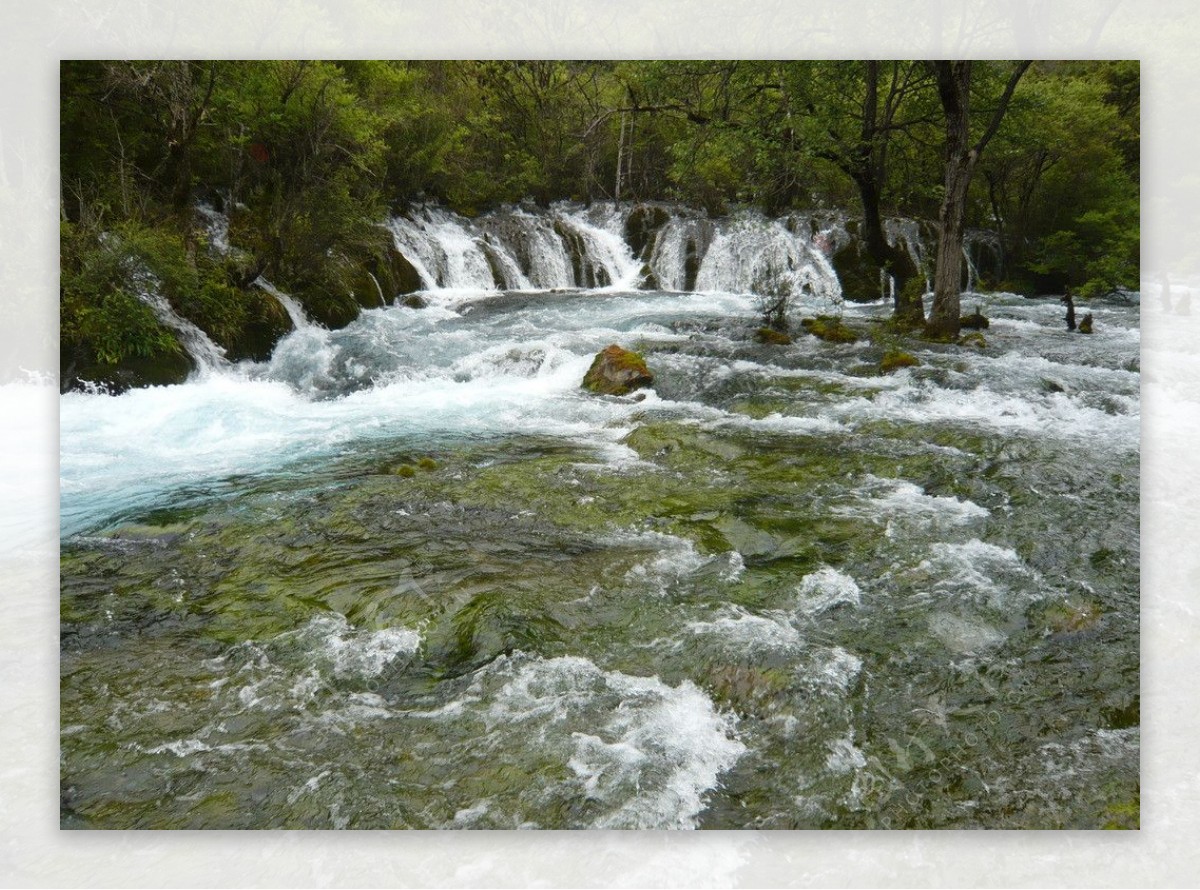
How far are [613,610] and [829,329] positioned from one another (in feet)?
18.8

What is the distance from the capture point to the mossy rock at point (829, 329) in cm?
795

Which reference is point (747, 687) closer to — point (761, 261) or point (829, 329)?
point (829, 329)

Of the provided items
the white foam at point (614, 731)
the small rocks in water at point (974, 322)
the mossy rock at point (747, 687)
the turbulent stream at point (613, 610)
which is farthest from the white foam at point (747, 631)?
the small rocks in water at point (974, 322)

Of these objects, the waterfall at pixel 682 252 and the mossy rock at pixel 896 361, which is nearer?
the mossy rock at pixel 896 361

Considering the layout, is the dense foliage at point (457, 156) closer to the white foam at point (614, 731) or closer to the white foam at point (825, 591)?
the white foam at point (825, 591)

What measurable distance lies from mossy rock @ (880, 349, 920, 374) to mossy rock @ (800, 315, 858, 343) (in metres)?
0.86

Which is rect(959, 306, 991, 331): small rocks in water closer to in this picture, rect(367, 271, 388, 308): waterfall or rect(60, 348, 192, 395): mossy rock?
rect(367, 271, 388, 308): waterfall

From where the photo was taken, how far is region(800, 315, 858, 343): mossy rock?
26.1ft

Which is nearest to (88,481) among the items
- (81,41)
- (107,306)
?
(107,306)

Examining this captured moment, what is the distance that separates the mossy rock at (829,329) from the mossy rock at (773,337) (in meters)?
0.31

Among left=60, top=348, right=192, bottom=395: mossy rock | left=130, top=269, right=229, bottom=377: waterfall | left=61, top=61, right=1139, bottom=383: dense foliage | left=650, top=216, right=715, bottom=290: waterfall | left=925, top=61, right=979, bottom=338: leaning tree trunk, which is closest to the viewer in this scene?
left=60, top=348, right=192, bottom=395: mossy rock

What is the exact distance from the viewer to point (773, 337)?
8.08m


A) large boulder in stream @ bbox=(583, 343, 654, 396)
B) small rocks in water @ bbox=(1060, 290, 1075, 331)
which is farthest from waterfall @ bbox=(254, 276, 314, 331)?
small rocks in water @ bbox=(1060, 290, 1075, 331)

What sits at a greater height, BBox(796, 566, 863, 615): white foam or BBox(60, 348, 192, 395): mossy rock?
BBox(60, 348, 192, 395): mossy rock
